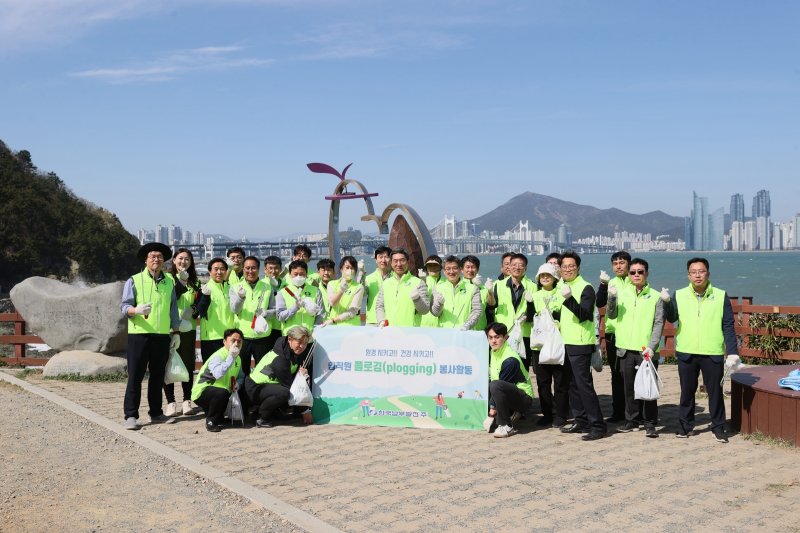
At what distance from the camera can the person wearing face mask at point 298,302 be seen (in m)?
7.55

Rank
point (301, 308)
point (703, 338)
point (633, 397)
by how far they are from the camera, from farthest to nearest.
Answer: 1. point (301, 308)
2. point (633, 397)
3. point (703, 338)

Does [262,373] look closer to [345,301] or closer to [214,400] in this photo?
[214,400]

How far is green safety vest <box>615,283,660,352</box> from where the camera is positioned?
6.62m

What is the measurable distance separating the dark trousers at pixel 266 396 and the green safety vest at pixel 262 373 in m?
0.04

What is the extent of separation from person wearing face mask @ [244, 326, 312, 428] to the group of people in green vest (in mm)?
11

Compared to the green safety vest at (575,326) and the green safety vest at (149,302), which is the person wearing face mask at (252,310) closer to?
the green safety vest at (149,302)

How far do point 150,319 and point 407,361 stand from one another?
2.40m

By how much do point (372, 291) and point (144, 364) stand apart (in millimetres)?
2267

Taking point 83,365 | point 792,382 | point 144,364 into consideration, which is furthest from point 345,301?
point 83,365

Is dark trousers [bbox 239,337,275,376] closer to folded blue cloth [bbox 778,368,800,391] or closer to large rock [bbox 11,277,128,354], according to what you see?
large rock [bbox 11,277,128,354]

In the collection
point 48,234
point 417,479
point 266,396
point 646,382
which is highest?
point 48,234

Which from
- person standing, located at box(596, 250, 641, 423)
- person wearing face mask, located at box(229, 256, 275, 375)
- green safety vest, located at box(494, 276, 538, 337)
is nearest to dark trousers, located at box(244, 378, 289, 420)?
person wearing face mask, located at box(229, 256, 275, 375)

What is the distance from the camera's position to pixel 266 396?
23.1ft

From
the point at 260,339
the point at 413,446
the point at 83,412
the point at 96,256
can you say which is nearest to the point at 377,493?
the point at 413,446
